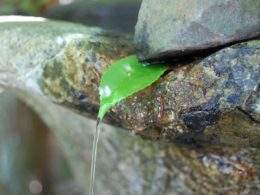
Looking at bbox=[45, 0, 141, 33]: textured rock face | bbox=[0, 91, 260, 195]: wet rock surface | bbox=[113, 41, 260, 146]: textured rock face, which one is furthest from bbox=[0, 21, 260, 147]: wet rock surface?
bbox=[45, 0, 141, 33]: textured rock face

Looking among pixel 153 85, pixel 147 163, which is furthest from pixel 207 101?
pixel 147 163

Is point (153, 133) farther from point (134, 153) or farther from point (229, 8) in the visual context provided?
point (134, 153)

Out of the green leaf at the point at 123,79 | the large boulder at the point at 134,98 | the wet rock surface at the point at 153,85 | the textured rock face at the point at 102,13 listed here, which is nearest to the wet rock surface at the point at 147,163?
the large boulder at the point at 134,98

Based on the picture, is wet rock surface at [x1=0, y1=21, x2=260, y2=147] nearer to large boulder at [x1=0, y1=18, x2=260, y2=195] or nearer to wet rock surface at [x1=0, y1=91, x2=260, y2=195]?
large boulder at [x1=0, y1=18, x2=260, y2=195]

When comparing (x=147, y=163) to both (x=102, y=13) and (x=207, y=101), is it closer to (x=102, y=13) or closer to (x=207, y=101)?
(x=207, y=101)

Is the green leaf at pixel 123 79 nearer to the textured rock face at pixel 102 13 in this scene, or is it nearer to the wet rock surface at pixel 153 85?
the wet rock surface at pixel 153 85

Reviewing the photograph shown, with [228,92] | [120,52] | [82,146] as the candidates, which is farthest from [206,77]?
[82,146]
